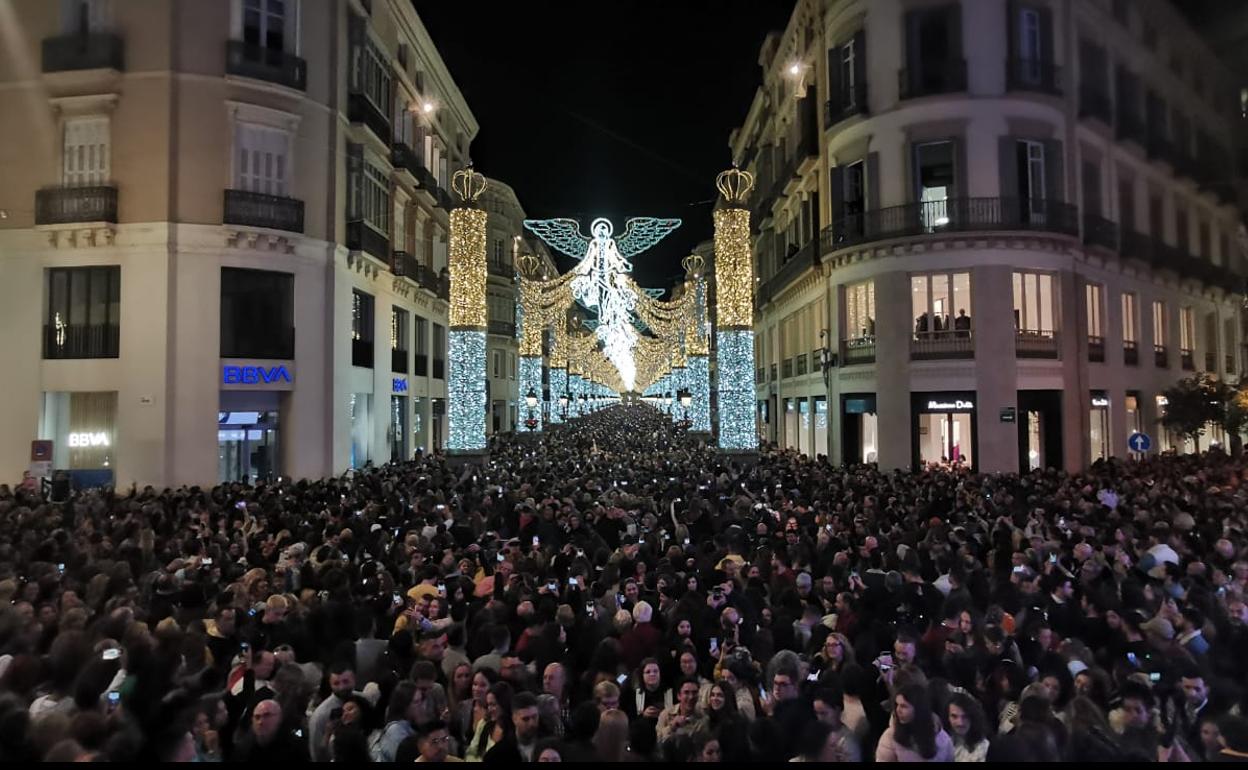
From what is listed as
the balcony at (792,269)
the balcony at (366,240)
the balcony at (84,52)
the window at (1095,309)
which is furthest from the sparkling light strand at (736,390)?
the balcony at (84,52)

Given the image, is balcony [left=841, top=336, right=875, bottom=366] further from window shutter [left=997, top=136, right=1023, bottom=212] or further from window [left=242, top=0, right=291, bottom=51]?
window [left=242, top=0, right=291, bottom=51]

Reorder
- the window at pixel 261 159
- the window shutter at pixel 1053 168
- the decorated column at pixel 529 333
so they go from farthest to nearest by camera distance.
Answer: the decorated column at pixel 529 333, the window shutter at pixel 1053 168, the window at pixel 261 159

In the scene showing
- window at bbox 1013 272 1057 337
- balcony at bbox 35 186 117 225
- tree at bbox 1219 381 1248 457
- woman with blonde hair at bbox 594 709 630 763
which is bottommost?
woman with blonde hair at bbox 594 709 630 763

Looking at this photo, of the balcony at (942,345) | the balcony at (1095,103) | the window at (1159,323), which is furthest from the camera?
the window at (1159,323)

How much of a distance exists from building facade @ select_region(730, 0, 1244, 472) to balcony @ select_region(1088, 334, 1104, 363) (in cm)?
10

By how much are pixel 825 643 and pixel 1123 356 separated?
26975mm

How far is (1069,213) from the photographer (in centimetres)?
2586

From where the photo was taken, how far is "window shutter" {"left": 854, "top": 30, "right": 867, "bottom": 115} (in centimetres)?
2634

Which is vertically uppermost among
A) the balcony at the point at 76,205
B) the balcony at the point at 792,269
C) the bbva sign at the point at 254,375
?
the balcony at the point at 792,269

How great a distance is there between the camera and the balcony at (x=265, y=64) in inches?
912

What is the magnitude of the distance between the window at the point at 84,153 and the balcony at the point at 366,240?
672 cm

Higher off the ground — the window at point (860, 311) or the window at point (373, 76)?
the window at point (373, 76)

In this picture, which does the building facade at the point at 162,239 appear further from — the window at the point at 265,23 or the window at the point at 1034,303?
the window at the point at 1034,303

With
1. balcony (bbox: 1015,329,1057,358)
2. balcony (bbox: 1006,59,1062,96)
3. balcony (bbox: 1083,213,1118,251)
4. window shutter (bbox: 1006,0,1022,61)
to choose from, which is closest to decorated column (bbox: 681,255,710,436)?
balcony (bbox: 1015,329,1057,358)
